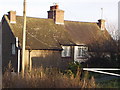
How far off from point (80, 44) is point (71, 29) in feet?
11.0

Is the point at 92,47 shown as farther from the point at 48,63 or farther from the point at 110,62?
the point at 48,63

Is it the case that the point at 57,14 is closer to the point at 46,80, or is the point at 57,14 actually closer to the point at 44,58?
the point at 44,58

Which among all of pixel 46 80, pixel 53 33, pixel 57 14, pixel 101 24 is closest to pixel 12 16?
pixel 53 33

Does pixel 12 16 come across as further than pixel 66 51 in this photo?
No

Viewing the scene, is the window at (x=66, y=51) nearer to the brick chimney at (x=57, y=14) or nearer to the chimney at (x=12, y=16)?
the brick chimney at (x=57, y=14)

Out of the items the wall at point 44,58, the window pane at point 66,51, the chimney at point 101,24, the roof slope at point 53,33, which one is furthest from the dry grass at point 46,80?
the chimney at point 101,24

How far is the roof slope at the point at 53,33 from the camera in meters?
28.9

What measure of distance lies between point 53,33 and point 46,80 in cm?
2129

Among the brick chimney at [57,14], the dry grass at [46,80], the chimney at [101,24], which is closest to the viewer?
the dry grass at [46,80]

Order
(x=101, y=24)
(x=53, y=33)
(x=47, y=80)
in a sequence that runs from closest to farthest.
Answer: (x=47, y=80), (x=53, y=33), (x=101, y=24)

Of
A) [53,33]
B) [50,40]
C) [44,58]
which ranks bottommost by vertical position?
[44,58]

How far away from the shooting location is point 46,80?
34.0 ft

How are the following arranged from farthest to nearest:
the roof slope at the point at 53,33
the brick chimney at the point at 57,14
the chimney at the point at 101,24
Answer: the chimney at the point at 101,24
the brick chimney at the point at 57,14
the roof slope at the point at 53,33

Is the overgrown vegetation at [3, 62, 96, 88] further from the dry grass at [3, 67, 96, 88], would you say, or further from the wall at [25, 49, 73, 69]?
the wall at [25, 49, 73, 69]
